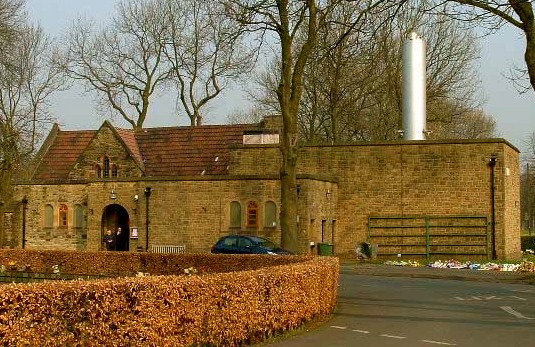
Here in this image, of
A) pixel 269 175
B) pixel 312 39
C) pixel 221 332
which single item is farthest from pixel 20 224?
pixel 221 332

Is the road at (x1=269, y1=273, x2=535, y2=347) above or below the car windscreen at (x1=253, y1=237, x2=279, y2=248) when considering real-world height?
below

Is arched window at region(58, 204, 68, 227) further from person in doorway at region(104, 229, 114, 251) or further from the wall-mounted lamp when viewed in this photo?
the wall-mounted lamp

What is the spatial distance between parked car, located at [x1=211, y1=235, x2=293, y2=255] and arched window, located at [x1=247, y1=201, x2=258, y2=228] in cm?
912

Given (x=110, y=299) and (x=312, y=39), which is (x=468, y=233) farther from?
(x=110, y=299)

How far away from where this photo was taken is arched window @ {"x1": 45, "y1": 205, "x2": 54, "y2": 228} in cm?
4647

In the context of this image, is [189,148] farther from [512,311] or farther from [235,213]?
[512,311]

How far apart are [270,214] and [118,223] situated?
32.0 ft

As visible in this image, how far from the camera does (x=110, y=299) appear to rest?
10.8 metres

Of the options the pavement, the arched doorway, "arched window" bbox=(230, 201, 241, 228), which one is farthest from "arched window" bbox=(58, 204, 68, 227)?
the pavement

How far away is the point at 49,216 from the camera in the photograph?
46656mm

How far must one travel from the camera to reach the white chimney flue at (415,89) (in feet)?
149

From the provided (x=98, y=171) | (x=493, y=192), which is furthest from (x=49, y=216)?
(x=493, y=192)

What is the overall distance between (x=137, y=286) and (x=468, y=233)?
3300 cm

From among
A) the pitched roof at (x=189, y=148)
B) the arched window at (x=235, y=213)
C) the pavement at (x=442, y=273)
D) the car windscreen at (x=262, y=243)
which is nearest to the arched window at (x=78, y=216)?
the pitched roof at (x=189, y=148)
